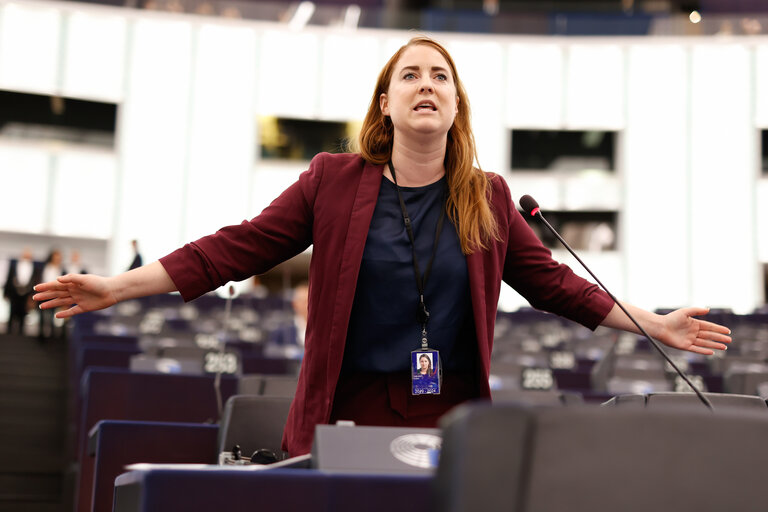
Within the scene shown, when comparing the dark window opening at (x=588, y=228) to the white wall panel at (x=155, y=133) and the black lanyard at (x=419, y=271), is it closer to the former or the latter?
the white wall panel at (x=155, y=133)

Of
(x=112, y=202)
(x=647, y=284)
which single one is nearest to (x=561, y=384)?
(x=647, y=284)

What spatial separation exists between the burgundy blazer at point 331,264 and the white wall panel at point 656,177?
15580 millimetres

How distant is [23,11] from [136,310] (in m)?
7.66

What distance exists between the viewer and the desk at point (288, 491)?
125 cm

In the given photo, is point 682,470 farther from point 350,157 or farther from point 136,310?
point 136,310

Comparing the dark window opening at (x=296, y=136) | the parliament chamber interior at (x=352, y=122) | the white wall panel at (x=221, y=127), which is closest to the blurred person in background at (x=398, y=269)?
the parliament chamber interior at (x=352, y=122)

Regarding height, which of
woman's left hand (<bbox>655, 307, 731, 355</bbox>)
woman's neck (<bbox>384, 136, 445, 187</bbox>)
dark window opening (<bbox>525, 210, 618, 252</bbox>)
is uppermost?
dark window opening (<bbox>525, 210, 618, 252</bbox>)

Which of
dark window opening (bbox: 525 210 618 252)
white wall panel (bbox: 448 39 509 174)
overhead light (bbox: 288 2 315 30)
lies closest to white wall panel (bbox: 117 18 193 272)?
overhead light (bbox: 288 2 315 30)

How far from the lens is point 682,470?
3.07ft

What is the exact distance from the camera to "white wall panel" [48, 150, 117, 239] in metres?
16.9

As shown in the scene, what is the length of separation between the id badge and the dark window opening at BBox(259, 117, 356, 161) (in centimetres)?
1578

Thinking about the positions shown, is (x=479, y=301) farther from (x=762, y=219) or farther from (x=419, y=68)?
(x=762, y=219)

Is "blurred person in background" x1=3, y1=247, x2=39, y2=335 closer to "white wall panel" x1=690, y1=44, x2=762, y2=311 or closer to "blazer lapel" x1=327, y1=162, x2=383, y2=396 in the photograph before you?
"blazer lapel" x1=327, y1=162, x2=383, y2=396

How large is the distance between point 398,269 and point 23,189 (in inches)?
646
